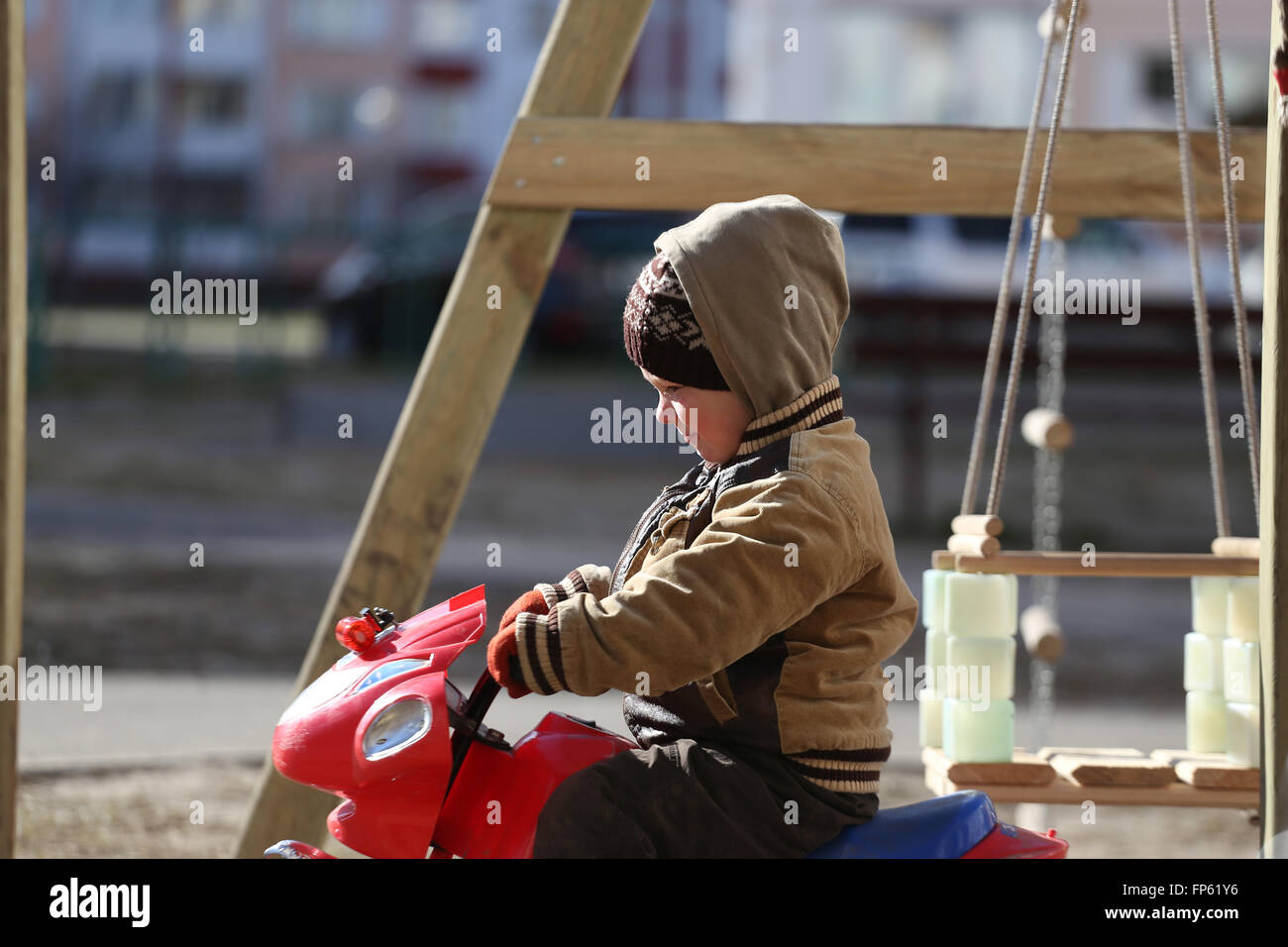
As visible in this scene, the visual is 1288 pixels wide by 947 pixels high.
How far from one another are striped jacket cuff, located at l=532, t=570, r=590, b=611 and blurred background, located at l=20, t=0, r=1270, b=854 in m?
1.26

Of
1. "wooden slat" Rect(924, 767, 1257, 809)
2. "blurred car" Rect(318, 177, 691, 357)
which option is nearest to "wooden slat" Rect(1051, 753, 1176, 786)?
"wooden slat" Rect(924, 767, 1257, 809)

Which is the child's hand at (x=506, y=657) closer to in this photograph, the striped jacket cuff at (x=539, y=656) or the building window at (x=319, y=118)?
the striped jacket cuff at (x=539, y=656)

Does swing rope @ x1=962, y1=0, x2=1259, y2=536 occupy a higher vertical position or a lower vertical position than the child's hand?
higher

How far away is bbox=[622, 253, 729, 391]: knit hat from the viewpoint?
7.41 ft

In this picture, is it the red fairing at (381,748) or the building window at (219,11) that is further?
the building window at (219,11)

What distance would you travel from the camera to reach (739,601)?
2.09 m

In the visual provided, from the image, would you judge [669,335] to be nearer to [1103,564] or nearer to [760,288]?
[760,288]

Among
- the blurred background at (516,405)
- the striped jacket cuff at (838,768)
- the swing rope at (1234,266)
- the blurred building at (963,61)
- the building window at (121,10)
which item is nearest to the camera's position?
the striped jacket cuff at (838,768)

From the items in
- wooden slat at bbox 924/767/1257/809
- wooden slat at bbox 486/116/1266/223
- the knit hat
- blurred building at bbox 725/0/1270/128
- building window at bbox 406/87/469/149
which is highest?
building window at bbox 406/87/469/149

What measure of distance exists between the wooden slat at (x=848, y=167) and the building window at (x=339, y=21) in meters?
35.5

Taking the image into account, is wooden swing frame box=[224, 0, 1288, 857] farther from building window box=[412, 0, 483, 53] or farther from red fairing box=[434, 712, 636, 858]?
building window box=[412, 0, 483, 53]

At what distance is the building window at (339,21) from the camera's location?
3672 centimetres

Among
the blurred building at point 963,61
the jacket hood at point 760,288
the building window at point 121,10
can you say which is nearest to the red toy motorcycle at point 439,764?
the jacket hood at point 760,288

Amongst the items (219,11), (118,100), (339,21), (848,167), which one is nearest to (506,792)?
(848,167)
